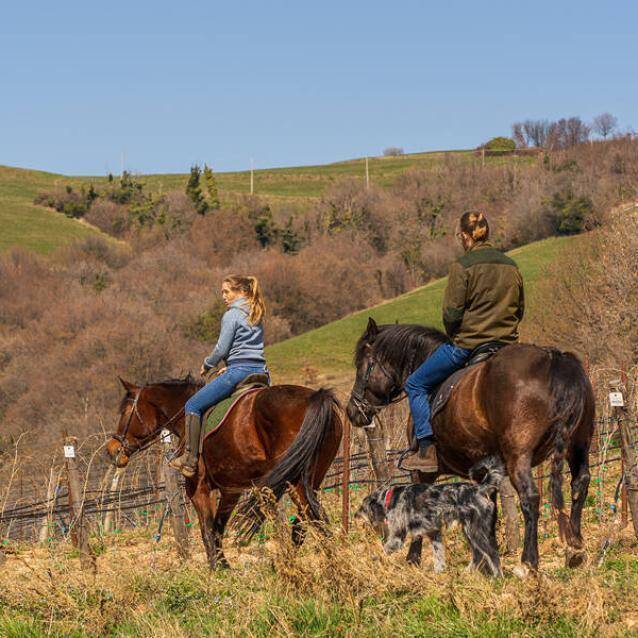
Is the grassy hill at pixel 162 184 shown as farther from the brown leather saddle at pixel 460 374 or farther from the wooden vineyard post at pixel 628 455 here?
the brown leather saddle at pixel 460 374

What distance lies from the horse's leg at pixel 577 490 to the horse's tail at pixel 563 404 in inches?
4.5

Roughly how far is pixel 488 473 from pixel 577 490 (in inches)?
36.8

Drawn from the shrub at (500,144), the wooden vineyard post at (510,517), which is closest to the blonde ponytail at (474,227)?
the wooden vineyard post at (510,517)

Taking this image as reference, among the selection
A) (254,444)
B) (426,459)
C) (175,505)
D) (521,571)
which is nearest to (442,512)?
(521,571)

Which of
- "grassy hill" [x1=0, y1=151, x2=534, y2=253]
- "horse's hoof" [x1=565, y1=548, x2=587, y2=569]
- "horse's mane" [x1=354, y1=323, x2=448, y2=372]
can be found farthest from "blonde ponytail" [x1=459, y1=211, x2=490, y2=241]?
"grassy hill" [x1=0, y1=151, x2=534, y2=253]

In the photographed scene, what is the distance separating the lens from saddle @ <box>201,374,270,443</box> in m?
8.34

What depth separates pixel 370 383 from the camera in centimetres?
815

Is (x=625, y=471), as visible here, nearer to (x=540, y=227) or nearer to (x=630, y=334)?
(x=630, y=334)

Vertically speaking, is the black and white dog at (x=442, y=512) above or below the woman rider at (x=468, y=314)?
below

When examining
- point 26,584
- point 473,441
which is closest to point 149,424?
point 26,584

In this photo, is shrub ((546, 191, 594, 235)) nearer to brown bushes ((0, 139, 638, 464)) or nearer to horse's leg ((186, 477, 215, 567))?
brown bushes ((0, 139, 638, 464))

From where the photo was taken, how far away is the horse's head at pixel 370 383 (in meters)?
8.10

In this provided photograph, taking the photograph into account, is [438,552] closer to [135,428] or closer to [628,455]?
[628,455]

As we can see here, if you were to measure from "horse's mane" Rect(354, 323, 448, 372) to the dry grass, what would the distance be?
1.98m
